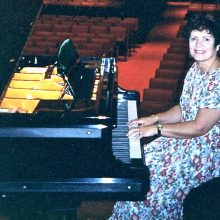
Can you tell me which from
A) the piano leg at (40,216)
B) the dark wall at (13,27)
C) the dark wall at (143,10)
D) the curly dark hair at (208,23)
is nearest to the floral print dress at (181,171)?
the curly dark hair at (208,23)

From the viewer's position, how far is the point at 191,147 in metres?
2.27

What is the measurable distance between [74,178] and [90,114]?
0.31 meters

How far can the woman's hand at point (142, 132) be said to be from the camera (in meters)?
2.15

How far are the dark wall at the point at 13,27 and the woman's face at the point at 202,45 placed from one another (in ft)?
3.15

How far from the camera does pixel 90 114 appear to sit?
2084 millimetres

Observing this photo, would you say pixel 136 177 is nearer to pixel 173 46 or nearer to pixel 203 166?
pixel 203 166

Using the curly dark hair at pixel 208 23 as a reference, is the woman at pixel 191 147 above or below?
below

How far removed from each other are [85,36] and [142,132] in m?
7.24

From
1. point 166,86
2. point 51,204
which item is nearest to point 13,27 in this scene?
point 51,204

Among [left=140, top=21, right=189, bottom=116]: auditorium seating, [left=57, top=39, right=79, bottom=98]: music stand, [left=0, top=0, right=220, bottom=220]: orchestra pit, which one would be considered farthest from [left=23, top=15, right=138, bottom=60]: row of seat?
[left=57, top=39, right=79, bottom=98]: music stand

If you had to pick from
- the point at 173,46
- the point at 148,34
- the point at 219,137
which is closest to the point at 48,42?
the point at 173,46

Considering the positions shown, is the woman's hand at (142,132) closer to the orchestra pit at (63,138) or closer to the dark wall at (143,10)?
the orchestra pit at (63,138)

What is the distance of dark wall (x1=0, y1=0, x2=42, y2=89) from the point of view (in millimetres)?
2244

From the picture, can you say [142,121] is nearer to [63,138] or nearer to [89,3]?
[63,138]
